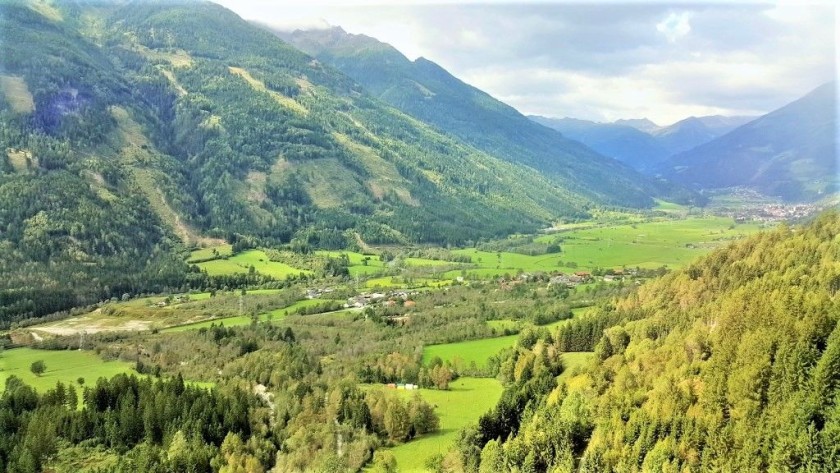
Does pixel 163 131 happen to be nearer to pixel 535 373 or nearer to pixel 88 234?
pixel 88 234

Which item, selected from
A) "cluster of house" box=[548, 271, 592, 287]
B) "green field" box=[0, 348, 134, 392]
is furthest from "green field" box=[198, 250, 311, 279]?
"cluster of house" box=[548, 271, 592, 287]

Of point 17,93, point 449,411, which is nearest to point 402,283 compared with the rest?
point 449,411

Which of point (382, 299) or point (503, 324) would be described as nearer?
Answer: point (503, 324)

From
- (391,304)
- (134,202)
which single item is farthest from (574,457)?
(134,202)

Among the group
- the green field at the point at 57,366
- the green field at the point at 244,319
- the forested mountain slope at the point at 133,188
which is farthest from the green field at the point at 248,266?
the green field at the point at 57,366

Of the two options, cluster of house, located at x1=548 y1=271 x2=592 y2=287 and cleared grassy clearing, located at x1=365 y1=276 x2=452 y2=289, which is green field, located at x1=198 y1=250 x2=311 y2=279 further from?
cluster of house, located at x1=548 y1=271 x2=592 y2=287

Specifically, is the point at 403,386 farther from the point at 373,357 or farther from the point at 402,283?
the point at 402,283

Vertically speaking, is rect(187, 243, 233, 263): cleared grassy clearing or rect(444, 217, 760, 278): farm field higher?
rect(187, 243, 233, 263): cleared grassy clearing
